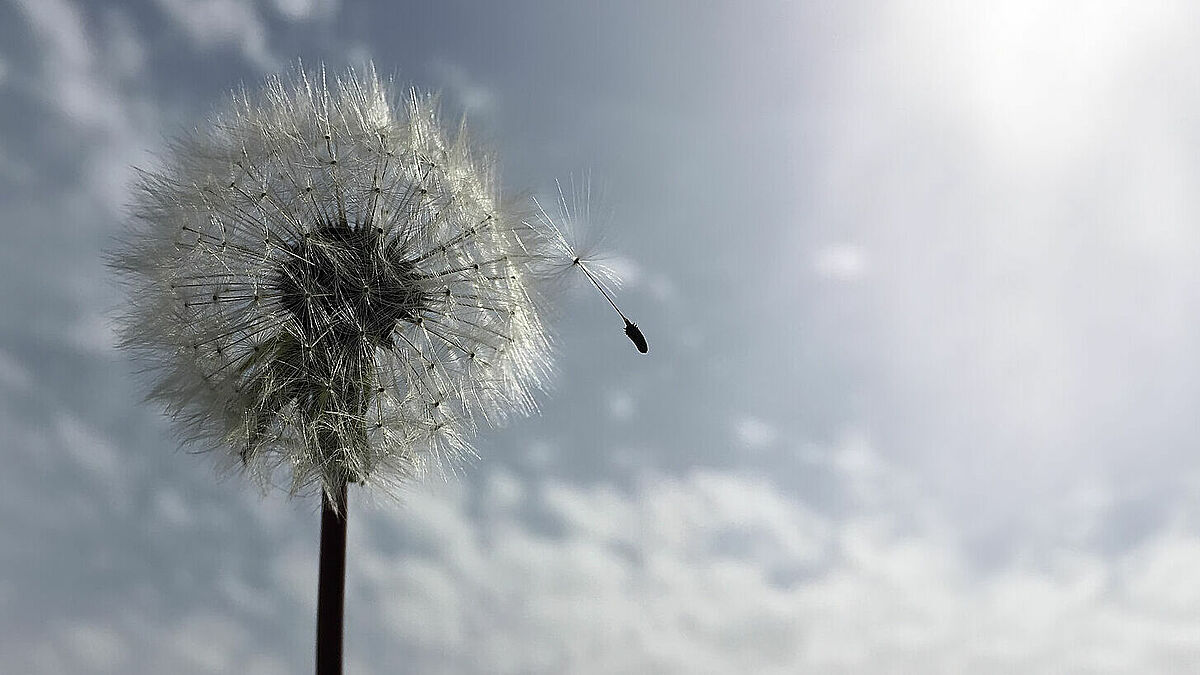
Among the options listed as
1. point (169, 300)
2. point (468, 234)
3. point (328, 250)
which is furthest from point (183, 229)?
point (468, 234)

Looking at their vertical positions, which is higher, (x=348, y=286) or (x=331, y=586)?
(x=348, y=286)

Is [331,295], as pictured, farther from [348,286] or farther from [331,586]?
[331,586]

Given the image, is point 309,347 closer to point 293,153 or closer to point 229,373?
point 229,373

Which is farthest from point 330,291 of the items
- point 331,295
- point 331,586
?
point 331,586

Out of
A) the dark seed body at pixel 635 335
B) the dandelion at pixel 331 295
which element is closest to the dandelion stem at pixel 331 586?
the dandelion at pixel 331 295

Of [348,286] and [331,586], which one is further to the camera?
[348,286]

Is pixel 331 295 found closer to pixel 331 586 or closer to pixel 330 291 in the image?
pixel 330 291
